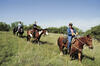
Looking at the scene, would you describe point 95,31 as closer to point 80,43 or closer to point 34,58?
point 80,43

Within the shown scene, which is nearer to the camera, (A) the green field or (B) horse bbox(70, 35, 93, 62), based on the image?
(A) the green field

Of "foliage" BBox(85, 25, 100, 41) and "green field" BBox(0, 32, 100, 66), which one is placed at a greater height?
"foliage" BBox(85, 25, 100, 41)

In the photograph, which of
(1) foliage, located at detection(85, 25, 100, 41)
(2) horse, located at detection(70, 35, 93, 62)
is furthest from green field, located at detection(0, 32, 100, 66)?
(1) foliage, located at detection(85, 25, 100, 41)

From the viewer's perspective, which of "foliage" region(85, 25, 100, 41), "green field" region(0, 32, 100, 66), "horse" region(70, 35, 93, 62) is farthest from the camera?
"foliage" region(85, 25, 100, 41)

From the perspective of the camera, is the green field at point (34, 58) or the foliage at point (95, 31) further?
the foliage at point (95, 31)

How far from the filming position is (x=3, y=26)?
8294cm

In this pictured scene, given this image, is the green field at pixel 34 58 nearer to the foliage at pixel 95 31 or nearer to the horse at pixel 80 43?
the horse at pixel 80 43

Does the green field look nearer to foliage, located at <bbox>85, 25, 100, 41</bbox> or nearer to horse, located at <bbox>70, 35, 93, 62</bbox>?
horse, located at <bbox>70, 35, 93, 62</bbox>

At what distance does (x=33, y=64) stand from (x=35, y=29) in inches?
340

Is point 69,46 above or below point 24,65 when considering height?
above

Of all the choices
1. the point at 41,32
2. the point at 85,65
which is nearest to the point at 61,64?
the point at 85,65

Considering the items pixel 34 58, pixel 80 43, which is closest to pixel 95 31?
pixel 80 43

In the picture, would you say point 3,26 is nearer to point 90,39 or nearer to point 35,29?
point 35,29

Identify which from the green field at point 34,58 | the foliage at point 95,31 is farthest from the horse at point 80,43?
the foliage at point 95,31
